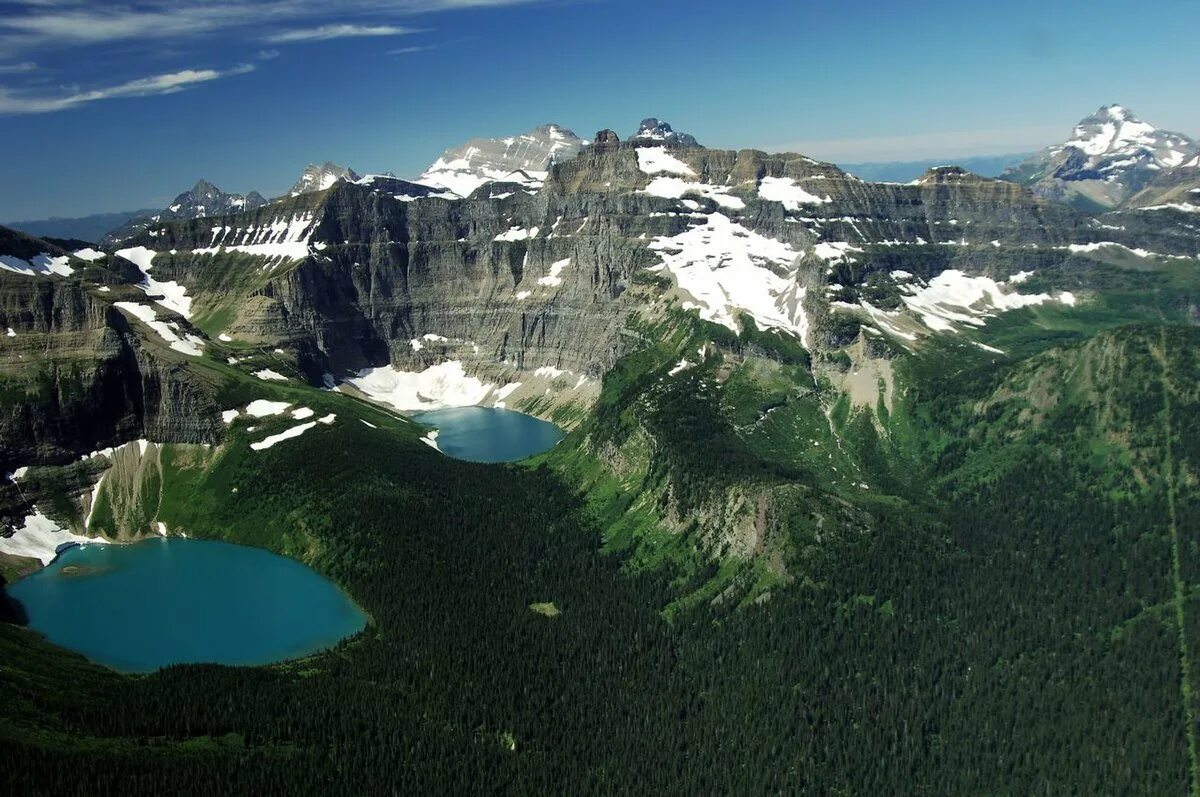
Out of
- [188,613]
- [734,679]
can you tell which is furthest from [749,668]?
[188,613]

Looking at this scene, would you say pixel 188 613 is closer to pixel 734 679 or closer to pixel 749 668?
pixel 734 679

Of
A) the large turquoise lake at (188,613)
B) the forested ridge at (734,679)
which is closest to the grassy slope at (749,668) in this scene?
the forested ridge at (734,679)

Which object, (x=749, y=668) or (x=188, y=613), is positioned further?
(x=188, y=613)

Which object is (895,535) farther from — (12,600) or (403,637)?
(12,600)

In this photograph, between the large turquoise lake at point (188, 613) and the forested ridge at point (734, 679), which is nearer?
the forested ridge at point (734, 679)

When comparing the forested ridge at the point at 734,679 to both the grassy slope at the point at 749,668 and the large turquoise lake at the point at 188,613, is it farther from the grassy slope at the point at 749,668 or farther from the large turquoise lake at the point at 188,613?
the large turquoise lake at the point at 188,613

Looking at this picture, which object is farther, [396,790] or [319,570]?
[319,570]

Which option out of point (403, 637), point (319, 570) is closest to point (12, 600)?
point (319, 570)
